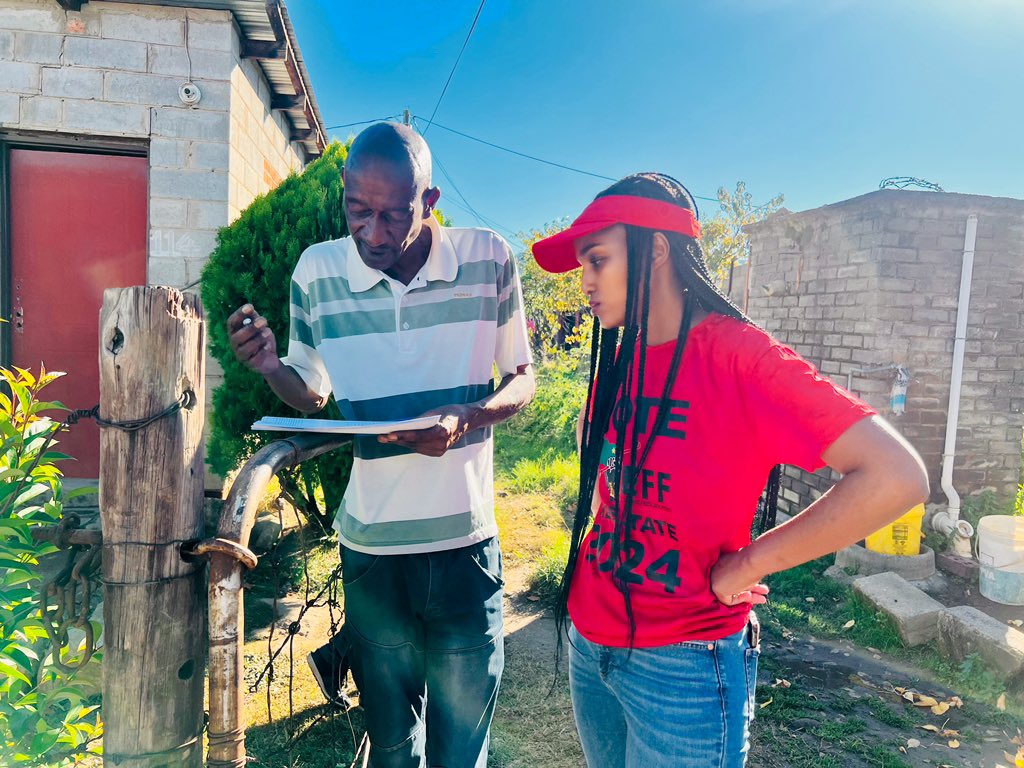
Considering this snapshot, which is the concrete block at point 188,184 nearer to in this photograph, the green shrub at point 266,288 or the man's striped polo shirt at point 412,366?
the green shrub at point 266,288

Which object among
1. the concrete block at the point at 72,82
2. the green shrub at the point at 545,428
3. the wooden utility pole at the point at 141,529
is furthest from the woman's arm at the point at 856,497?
the green shrub at the point at 545,428

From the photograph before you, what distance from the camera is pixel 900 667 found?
363cm

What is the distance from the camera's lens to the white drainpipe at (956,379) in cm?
481

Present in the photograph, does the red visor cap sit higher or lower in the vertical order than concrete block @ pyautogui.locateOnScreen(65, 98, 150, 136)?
lower

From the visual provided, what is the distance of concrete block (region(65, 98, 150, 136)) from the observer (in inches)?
183

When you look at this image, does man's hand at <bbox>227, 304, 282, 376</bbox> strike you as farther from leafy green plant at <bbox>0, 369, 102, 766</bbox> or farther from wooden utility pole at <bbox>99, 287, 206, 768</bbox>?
leafy green plant at <bbox>0, 369, 102, 766</bbox>

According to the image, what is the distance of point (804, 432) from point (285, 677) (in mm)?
3057

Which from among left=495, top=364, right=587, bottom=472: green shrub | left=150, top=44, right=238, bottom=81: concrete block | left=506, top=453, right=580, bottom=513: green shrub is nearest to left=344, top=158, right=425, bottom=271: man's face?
left=150, top=44, right=238, bottom=81: concrete block

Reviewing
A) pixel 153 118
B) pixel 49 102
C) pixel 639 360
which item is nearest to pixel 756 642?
pixel 639 360

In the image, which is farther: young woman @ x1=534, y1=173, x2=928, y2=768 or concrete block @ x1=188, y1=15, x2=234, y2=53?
concrete block @ x1=188, y1=15, x2=234, y2=53

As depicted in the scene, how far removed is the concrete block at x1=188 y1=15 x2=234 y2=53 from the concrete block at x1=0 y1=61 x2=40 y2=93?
1087mm

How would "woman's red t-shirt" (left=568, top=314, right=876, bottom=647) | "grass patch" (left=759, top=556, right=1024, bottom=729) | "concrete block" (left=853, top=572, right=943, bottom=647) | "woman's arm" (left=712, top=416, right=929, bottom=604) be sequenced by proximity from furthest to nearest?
"concrete block" (left=853, top=572, right=943, bottom=647) < "grass patch" (left=759, top=556, right=1024, bottom=729) < "woman's red t-shirt" (left=568, top=314, right=876, bottom=647) < "woman's arm" (left=712, top=416, right=929, bottom=604)

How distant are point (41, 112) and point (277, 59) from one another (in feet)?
5.80

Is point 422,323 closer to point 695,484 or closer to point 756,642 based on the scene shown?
point 695,484
